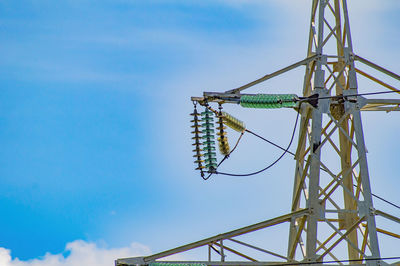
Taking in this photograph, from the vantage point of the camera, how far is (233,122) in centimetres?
4381

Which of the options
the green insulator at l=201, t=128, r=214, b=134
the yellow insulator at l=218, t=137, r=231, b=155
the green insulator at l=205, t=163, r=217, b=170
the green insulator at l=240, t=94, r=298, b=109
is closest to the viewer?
the green insulator at l=201, t=128, r=214, b=134

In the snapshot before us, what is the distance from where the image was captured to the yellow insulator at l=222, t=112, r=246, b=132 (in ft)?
142

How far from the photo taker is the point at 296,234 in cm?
4375

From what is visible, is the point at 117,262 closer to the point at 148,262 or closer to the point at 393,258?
the point at 148,262

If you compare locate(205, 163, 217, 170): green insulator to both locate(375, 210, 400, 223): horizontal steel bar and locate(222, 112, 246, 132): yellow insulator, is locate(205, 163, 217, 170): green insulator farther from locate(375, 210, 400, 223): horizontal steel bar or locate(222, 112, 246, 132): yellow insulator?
locate(375, 210, 400, 223): horizontal steel bar

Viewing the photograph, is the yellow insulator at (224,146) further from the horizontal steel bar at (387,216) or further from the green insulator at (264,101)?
the horizontal steel bar at (387,216)

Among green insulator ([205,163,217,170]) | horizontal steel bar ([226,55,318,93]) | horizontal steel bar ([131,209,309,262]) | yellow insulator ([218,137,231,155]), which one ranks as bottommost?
horizontal steel bar ([131,209,309,262])

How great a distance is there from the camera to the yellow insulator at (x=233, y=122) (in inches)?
1703

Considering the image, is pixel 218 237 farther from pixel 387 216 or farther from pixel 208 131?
pixel 387 216

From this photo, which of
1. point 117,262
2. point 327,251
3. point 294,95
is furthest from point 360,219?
point 117,262

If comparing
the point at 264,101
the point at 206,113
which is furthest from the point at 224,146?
the point at 264,101

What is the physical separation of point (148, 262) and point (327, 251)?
613 cm

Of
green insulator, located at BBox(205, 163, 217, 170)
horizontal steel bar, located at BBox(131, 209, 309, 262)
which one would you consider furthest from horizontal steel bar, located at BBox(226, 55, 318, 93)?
horizontal steel bar, located at BBox(131, 209, 309, 262)

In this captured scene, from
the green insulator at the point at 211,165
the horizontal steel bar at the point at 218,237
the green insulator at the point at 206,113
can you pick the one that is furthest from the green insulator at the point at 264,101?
the horizontal steel bar at the point at 218,237
